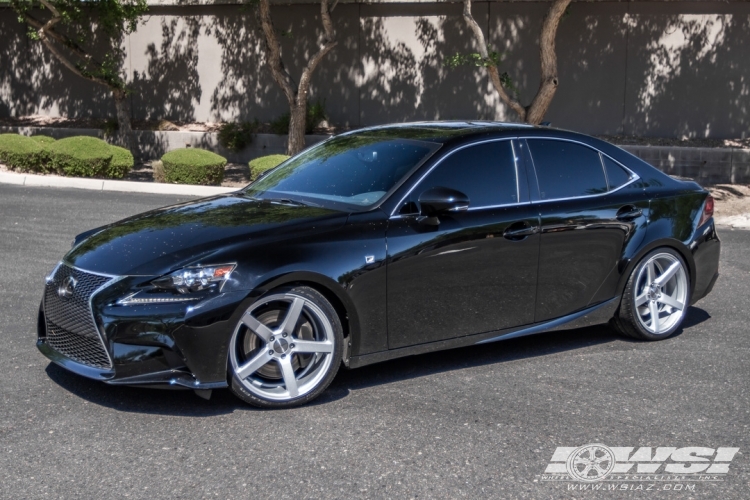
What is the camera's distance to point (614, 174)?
668 cm

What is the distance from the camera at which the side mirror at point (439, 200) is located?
557 cm

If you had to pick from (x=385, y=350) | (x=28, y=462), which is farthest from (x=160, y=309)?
(x=385, y=350)

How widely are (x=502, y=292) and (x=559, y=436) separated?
1.30m

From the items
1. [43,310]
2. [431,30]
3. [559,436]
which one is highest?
[431,30]

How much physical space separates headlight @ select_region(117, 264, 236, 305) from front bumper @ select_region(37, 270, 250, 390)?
0.13ft

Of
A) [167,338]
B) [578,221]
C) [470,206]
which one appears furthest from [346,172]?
[167,338]

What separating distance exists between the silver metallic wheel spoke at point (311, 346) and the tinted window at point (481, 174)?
1205 mm

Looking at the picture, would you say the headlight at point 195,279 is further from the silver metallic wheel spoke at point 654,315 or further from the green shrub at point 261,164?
the green shrub at point 261,164

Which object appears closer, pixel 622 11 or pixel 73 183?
pixel 73 183

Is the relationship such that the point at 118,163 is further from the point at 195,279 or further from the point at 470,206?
the point at 195,279

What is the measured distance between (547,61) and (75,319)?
13.1 m

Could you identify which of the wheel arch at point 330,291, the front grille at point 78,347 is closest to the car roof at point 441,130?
the wheel arch at point 330,291

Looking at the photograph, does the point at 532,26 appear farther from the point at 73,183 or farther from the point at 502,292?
the point at 502,292

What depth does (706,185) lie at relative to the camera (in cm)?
1734
